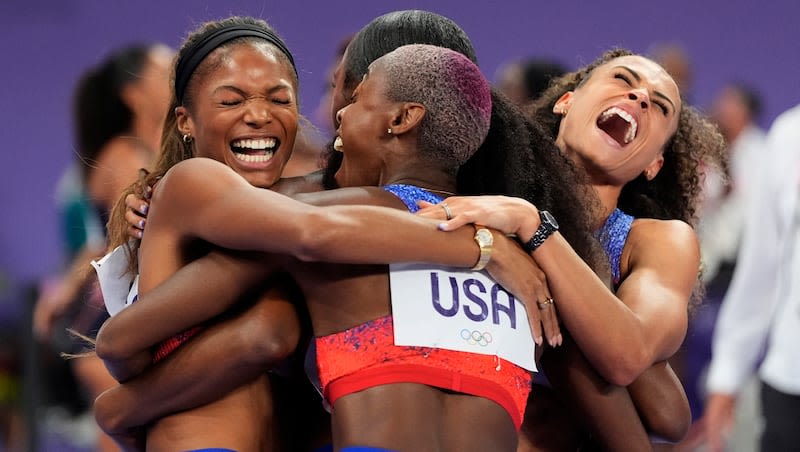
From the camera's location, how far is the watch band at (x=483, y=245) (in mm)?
2168

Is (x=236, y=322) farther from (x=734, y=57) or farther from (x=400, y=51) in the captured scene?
(x=734, y=57)

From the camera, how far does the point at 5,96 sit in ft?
15.5

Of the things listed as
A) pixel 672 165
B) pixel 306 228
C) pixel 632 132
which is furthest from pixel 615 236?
pixel 306 228

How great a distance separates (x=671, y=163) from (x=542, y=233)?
2.82 feet

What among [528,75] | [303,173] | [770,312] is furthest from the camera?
[528,75]

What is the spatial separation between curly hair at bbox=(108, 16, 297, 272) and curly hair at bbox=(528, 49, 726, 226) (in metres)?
0.75

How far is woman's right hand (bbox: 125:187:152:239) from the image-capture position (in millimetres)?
2457

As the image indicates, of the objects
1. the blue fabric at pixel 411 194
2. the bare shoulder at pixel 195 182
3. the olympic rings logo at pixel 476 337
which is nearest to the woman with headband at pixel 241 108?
the bare shoulder at pixel 195 182

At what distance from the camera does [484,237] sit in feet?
7.14

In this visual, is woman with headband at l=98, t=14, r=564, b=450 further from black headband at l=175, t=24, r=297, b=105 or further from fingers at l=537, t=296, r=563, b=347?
fingers at l=537, t=296, r=563, b=347

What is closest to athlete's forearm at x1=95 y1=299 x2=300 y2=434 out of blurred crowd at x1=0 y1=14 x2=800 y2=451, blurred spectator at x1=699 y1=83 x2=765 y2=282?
blurred crowd at x1=0 y1=14 x2=800 y2=451

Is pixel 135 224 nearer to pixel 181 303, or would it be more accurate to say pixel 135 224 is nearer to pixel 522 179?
pixel 181 303

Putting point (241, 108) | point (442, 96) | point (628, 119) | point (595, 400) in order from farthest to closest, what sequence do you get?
point (628, 119), point (241, 108), point (595, 400), point (442, 96)

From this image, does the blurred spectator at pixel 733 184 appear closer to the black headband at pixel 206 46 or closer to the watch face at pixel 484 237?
the black headband at pixel 206 46
